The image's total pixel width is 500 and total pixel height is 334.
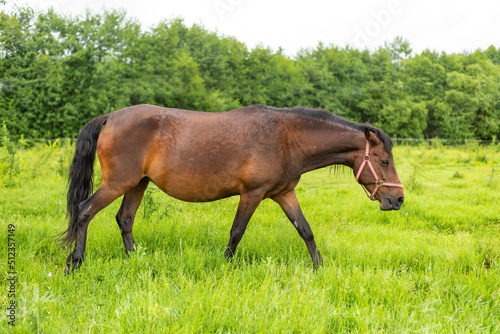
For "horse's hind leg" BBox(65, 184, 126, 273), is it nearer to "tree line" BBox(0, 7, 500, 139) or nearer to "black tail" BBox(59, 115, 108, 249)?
"black tail" BBox(59, 115, 108, 249)

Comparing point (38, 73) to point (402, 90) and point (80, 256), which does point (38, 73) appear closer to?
point (80, 256)

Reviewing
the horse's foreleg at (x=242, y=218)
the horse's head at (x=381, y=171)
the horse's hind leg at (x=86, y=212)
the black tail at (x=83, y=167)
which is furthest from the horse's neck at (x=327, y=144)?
the black tail at (x=83, y=167)

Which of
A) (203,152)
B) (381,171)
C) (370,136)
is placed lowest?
(381,171)

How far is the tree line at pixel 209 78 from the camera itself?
99.8 feet

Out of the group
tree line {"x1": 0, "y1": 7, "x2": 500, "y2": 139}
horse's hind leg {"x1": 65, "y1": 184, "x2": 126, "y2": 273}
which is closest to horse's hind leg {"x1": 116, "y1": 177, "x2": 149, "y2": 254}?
horse's hind leg {"x1": 65, "y1": 184, "x2": 126, "y2": 273}

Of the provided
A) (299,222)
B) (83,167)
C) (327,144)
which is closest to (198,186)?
(299,222)

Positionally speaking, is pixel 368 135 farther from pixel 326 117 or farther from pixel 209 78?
pixel 209 78

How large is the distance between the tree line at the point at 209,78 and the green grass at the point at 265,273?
24.5m

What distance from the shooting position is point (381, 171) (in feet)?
14.4

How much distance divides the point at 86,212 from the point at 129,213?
0.56m

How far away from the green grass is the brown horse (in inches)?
22.4

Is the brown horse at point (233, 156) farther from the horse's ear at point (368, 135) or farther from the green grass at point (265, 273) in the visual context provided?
the green grass at point (265, 273)

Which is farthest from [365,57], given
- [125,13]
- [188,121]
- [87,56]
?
[188,121]

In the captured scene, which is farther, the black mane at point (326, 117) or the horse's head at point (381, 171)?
the black mane at point (326, 117)
